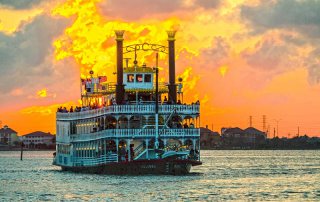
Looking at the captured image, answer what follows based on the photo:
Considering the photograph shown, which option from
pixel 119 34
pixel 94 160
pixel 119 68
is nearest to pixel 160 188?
pixel 94 160

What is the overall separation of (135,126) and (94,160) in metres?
5.71

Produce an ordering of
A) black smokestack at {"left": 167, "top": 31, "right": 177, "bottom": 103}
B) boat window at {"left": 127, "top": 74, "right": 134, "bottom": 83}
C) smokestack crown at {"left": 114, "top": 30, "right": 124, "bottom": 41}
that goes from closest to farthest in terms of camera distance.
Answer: smokestack crown at {"left": 114, "top": 30, "right": 124, "bottom": 41} < boat window at {"left": 127, "top": 74, "right": 134, "bottom": 83} < black smokestack at {"left": 167, "top": 31, "right": 177, "bottom": 103}

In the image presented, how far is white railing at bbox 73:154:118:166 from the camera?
296ft

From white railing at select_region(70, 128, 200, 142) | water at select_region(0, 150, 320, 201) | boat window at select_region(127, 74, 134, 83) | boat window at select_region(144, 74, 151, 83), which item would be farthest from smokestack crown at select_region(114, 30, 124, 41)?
water at select_region(0, 150, 320, 201)

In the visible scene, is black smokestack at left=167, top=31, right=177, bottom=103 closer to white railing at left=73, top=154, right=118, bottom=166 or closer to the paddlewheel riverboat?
the paddlewheel riverboat

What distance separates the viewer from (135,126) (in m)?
91.9

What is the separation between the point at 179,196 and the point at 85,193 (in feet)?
25.9

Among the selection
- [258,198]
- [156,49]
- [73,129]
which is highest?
[156,49]

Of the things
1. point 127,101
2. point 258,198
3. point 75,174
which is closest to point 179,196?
point 258,198

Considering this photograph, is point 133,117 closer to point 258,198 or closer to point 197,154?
point 197,154

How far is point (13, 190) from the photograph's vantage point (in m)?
81.4

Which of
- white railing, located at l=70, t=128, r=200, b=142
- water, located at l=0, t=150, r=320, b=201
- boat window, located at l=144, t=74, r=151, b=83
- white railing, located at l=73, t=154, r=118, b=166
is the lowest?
water, located at l=0, t=150, r=320, b=201

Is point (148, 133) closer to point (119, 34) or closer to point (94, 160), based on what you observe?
point (94, 160)

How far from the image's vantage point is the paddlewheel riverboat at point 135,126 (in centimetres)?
8838
